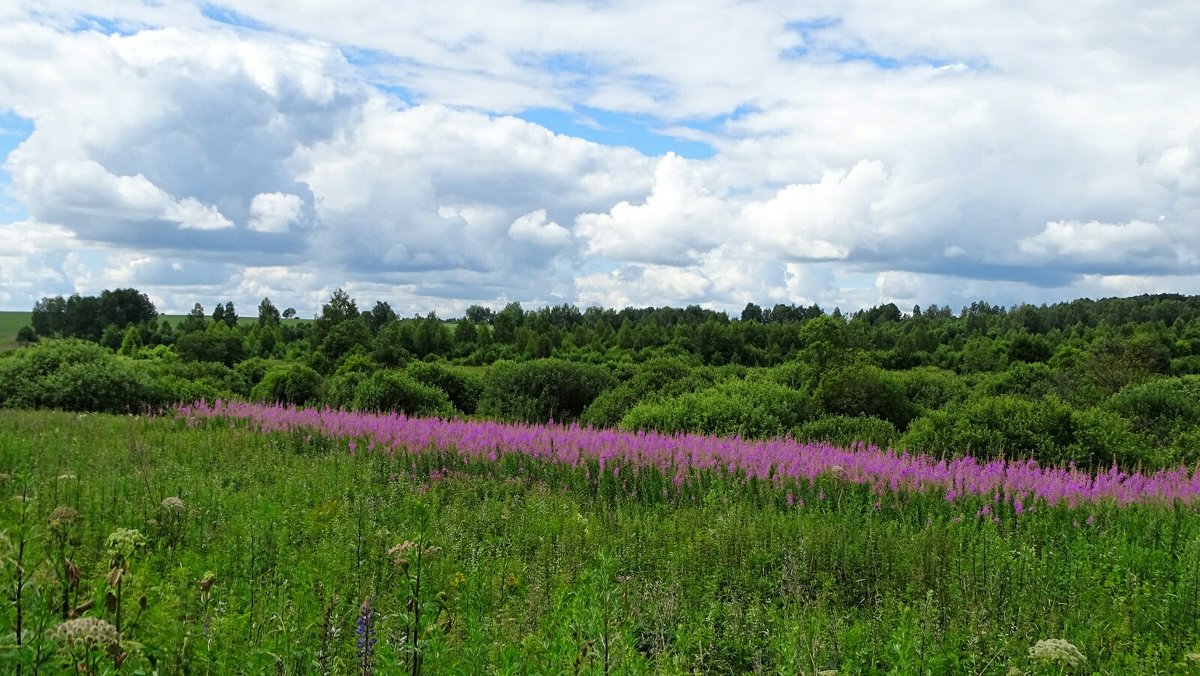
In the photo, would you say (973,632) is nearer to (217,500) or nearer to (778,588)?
(778,588)

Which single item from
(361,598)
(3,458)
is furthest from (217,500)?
(3,458)

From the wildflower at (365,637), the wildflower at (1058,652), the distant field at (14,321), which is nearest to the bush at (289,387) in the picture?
the wildflower at (365,637)

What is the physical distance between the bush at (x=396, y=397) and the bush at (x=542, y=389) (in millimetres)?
1404

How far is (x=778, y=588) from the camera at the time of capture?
6078mm

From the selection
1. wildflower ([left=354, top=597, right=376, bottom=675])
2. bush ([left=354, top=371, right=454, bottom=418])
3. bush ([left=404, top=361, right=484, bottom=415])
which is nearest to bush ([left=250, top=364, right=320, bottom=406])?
bush ([left=404, top=361, right=484, bottom=415])

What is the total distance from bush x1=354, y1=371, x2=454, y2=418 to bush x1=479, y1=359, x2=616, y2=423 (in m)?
1.40

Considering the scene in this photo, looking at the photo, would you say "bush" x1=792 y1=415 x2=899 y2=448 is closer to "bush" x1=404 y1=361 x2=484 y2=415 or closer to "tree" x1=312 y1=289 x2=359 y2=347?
"bush" x1=404 y1=361 x2=484 y2=415

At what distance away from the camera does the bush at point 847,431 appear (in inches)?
551

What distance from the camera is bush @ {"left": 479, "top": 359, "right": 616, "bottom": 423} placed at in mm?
20297

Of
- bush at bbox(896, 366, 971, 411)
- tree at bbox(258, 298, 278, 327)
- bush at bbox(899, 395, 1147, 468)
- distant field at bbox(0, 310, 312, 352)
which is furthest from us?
distant field at bbox(0, 310, 312, 352)

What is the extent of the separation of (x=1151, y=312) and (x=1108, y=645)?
243 feet

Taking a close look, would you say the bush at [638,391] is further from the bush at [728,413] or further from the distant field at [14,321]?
the distant field at [14,321]

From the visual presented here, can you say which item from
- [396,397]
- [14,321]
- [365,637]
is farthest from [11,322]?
[365,637]

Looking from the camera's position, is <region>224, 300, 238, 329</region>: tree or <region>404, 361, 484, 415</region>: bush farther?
<region>224, 300, 238, 329</region>: tree
